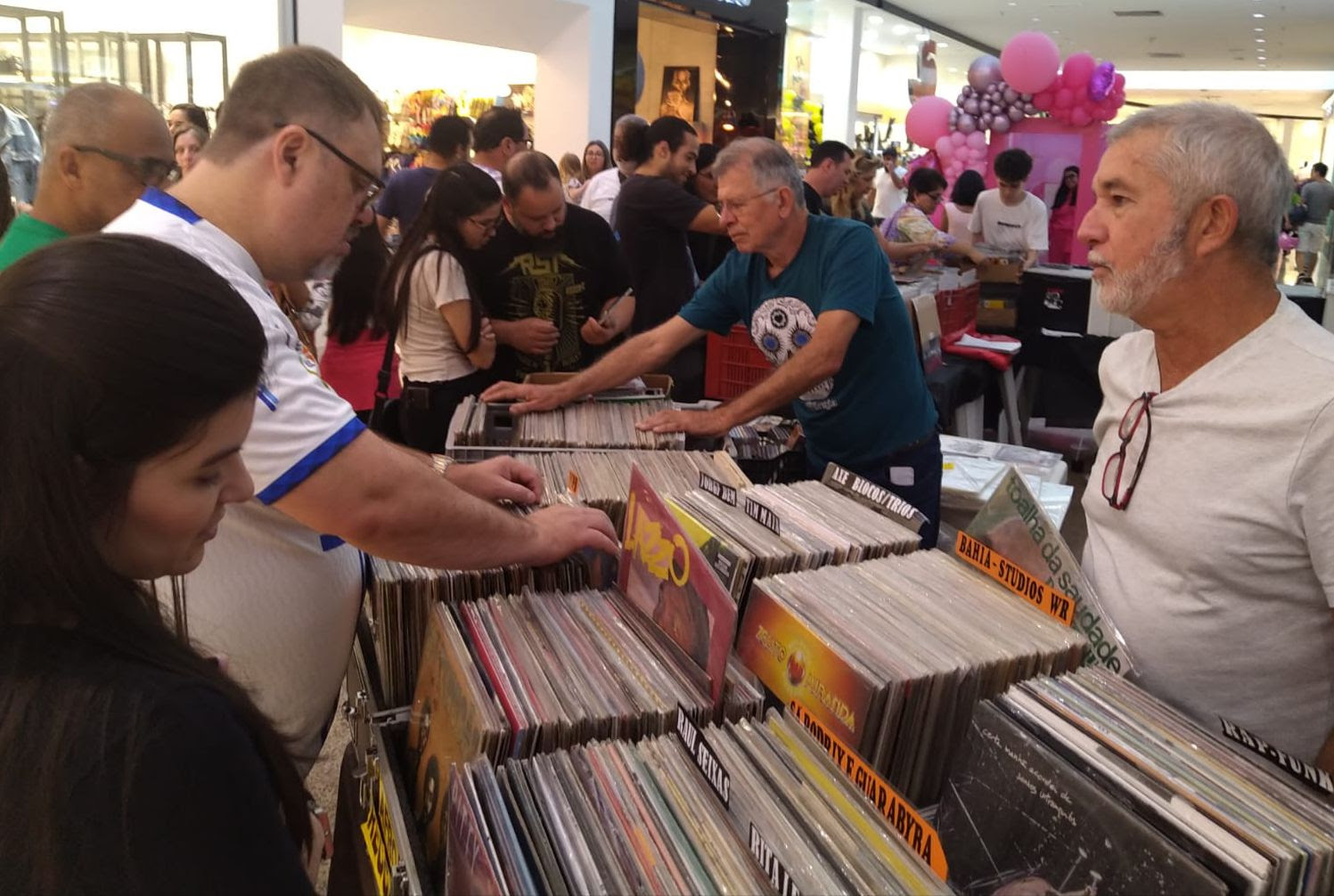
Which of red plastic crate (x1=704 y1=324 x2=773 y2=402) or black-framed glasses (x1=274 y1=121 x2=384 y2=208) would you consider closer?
black-framed glasses (x1=274 y1=121 x2=384 y2=208)

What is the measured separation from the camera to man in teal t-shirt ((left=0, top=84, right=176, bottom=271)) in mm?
2133

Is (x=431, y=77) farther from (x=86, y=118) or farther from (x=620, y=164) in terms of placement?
(x=86, y=118)

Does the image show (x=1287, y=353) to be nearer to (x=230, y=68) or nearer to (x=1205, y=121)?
(x=1205, y=121)

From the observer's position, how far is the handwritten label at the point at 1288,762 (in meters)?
0.88

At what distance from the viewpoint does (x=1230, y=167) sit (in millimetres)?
1396

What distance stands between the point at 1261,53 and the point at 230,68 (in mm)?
21237

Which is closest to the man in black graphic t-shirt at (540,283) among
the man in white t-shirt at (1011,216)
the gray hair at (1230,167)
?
the gray hair at (1230,167)

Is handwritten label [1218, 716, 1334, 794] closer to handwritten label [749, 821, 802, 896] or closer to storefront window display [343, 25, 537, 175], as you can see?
handwritten label [749, 821, 802, 896]

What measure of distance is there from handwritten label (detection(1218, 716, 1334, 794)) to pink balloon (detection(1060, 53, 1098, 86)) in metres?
11.7

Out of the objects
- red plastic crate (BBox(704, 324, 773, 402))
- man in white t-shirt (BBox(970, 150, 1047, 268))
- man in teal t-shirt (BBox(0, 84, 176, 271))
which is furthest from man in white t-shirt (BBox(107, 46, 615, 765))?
man in white t-shirt (BBox(970, 150, 1047, 268))

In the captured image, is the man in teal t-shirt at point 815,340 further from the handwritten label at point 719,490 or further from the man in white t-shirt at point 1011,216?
the man in white t-shirt at point 1011,216

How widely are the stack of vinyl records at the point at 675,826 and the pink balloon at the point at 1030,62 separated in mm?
11220

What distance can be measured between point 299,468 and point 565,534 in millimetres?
371

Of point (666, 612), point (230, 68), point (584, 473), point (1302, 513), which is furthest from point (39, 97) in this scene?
point (1302, 513)
